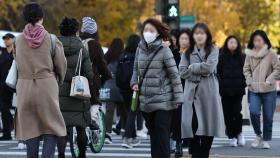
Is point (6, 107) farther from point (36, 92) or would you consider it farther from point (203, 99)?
point (36, 92)

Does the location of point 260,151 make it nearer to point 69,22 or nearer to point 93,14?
point 69,22

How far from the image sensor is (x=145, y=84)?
865 cm

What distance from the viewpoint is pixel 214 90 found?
9.41 meters

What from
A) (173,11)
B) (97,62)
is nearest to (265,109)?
(97,62)

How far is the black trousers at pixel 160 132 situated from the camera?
864 centimetres

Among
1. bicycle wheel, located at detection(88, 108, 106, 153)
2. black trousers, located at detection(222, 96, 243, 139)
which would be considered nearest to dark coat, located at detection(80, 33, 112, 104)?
bicycle wheel, located at detection(88, 108, 106, 153)

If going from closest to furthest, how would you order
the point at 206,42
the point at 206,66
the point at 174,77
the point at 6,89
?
the point at 174,77
the point at 206,66
the point at 206,42
the point at 6,89

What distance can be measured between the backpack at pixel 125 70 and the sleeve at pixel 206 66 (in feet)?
10.7

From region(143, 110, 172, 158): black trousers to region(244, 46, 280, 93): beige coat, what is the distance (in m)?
3.55

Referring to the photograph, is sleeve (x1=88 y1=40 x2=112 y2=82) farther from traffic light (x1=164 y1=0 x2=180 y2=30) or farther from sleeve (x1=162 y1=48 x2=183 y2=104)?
traffic light (x1=164 y1=0 x2=180 y2=30)

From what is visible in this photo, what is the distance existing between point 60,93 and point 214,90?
1.94 meters

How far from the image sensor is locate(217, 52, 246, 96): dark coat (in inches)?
488

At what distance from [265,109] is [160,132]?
3.76 metres

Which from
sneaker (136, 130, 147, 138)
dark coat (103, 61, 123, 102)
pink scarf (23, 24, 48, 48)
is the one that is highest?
pink scarf (23, 24, 48, 48)
